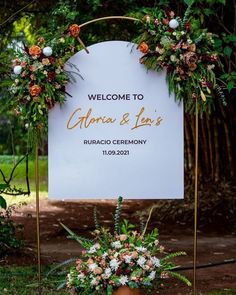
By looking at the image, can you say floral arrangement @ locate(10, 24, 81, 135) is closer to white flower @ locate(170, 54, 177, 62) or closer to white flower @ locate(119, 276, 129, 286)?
white flower @ locate(170, 54, 177, 62)

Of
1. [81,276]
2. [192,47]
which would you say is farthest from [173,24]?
[81,276]

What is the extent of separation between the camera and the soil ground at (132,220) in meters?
6.73

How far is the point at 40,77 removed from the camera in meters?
5.05

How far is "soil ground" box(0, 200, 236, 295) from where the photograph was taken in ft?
22.1

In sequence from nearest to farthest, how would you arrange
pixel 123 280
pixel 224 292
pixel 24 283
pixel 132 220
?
pixel 123 280, pixel 224 292, pixel 24 283, pixel 132 220

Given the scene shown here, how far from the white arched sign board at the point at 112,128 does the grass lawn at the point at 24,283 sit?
1.14 meters

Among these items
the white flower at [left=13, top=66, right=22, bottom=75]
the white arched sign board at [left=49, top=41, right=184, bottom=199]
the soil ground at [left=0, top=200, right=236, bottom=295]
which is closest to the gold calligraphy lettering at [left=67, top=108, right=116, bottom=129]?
the white arched sign board at [left=49, top=41, right=184, bottom=199]

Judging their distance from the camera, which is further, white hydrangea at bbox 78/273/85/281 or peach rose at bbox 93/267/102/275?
white hydrangea at bbox 78/273/85/281

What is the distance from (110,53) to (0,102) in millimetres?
2318

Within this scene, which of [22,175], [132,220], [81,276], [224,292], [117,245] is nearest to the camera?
[81,276]

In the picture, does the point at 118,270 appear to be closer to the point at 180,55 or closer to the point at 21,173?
the point at 180,55

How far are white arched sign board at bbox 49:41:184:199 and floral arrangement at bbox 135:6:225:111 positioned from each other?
10cm

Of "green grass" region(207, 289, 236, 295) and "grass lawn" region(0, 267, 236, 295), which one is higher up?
"grass lawn" region(0, 267, 236, 295)

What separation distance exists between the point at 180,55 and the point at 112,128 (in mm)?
765
